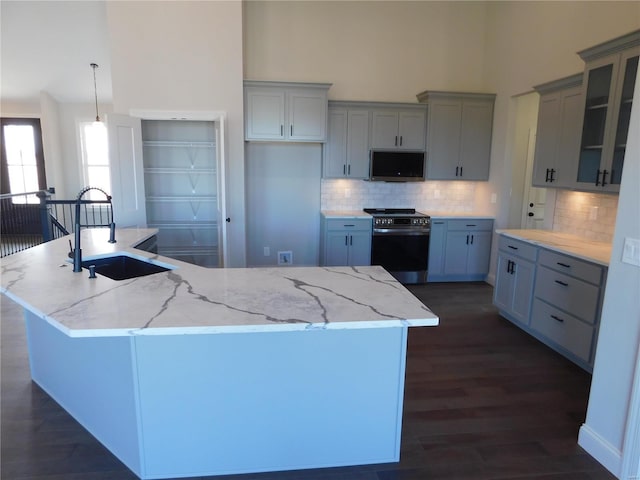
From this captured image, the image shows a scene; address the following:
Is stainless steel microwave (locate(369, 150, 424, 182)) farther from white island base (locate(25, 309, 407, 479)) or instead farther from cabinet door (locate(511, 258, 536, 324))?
white island base (locate(25, 309, 407, 479))

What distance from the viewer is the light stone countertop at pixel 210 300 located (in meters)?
1.62

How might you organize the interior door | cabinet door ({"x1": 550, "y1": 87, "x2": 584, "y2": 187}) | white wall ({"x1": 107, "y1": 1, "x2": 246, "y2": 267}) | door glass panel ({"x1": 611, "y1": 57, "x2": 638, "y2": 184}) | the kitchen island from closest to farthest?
the kitchen island, door glass panel ({"x1": 611, "y1": 57, "x2": 638, "y2": 184}), cabinet door ({"x1": 550, "y1": 87, "x2": 584, "y2": 187}), the interior door, white wall ({"x1": 107, "y1": 1, "x2": 246, "y2": 267})

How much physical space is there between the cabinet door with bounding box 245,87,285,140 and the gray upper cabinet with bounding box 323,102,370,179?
0.65 m

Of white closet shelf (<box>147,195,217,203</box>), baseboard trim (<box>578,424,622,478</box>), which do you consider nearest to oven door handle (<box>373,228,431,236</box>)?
white closet shelf (<box>147,195,217,203</box>)

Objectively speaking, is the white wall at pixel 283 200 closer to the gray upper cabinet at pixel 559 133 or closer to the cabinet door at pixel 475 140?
the cabinet door at pixel 475 140

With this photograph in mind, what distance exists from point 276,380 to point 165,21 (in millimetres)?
4289

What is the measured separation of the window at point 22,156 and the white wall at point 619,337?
8.97m

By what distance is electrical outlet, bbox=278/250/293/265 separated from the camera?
18.1 feet

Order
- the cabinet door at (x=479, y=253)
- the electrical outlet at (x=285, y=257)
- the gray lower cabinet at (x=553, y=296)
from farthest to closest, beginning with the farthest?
1. the electrical outlet at (x=285, y=257)
2. the cabinet door at (x=479, y=253)
3. the gray lower cabinet at (x=553, y=296)

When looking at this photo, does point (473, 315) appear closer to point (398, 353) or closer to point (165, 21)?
point (398, 353)

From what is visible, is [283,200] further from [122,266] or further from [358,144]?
[122,266]

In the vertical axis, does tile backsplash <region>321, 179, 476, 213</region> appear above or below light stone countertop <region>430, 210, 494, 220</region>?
above

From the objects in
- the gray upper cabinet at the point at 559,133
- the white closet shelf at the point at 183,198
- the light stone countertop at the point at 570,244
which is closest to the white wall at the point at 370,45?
the white closet shelf at the point at 183,198

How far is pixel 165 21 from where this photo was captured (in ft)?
14.6
